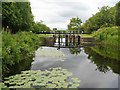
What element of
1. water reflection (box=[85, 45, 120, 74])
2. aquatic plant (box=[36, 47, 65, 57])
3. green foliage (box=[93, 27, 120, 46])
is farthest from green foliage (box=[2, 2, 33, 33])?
green foliage (box=[93, 27, 120, 46])

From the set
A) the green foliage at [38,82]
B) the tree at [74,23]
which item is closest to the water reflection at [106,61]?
the green foliage at [38,82]

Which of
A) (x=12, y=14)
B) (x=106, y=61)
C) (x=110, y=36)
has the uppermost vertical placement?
(x=12, y=14)

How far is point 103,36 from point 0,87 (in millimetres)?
30211

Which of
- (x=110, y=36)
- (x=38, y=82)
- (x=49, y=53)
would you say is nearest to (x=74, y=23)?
(x=110, y=36)

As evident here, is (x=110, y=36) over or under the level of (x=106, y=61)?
over

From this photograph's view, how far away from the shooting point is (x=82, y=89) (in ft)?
27.7

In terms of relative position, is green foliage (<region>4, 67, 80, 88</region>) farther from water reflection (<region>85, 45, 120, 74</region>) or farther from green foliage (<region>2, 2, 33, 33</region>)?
green foliage (<region>2, 2, 33, 33</region>)

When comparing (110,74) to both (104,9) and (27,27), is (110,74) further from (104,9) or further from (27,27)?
(104,9)

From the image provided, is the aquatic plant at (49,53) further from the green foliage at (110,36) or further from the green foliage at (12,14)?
the green foliage at (110,36)

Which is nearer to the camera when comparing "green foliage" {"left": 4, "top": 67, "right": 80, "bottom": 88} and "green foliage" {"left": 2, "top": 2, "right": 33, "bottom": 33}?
"green foliage" {"left": 4, "top": 67, "right": 80, "bottom": 88}

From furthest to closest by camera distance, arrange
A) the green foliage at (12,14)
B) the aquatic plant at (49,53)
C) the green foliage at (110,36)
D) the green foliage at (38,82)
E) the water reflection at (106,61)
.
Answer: the green foliage at (110,36)
the green foliage at (12,14)
the aquatic plant at (49,53)
the water reflection at (106,61)
the green foliage at (38,82)

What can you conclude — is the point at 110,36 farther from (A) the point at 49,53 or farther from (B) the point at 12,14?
(A) the point at 49,53

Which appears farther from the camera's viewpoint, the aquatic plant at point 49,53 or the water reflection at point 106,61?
the aquatic plant at point 49,53

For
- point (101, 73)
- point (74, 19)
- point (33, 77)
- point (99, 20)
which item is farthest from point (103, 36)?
point (74, 19)
